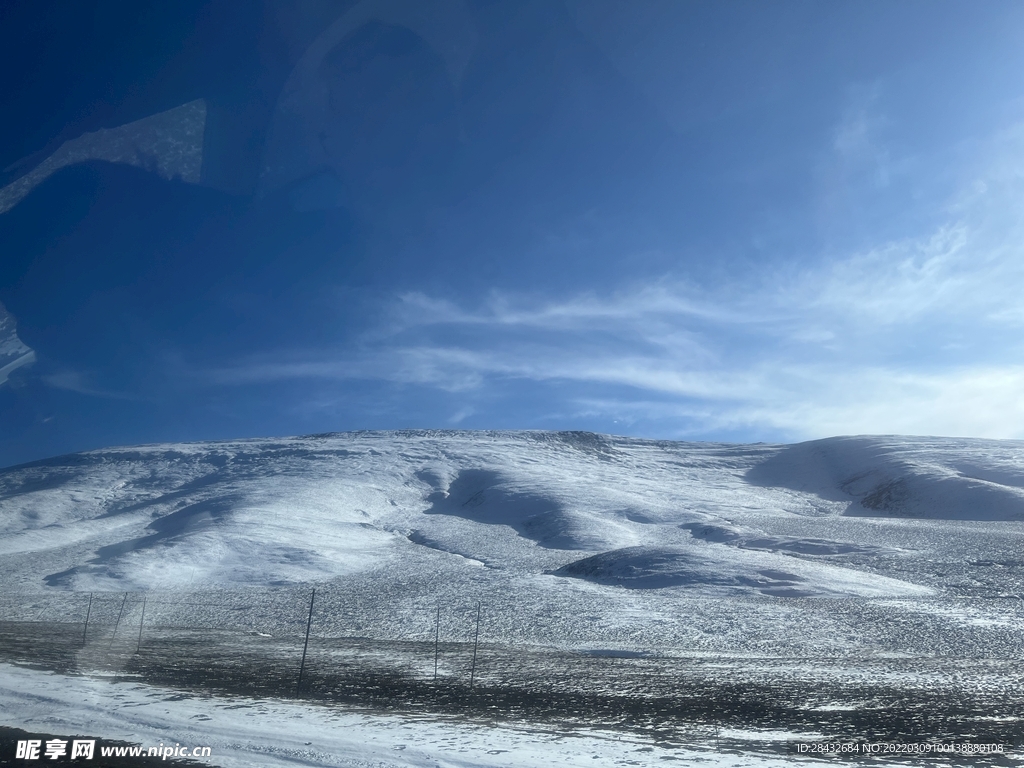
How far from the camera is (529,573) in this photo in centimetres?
3619

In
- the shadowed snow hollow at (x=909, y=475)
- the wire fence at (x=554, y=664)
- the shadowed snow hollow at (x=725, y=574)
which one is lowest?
the wire fence at (x=554, y=664)

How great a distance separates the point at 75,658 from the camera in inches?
653

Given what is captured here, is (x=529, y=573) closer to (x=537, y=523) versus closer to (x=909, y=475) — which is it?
(x=537, y=523)

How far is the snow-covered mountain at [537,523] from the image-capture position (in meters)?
31.8

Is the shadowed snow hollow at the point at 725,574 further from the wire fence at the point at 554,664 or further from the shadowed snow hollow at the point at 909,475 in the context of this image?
the shadowed snow hollow at the point at 909,475

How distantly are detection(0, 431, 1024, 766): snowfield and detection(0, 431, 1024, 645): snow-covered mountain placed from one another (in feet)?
0.97

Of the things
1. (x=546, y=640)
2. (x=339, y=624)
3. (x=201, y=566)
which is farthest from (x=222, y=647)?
(x=201, y=566)

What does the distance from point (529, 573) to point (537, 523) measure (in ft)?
57.9

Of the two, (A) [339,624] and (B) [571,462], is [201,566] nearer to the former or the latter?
(A) [339,624]


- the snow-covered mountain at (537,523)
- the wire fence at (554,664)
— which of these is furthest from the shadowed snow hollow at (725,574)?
the wire fence at (554,664)

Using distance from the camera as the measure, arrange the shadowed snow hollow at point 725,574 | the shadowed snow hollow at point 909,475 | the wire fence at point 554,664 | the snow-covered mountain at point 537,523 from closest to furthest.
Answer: the wire fence at point 554,664 → the shadowed snow hollow at point 725,574 → the snow-covered mountain at point 537,523 → the shadowed snow hollow at point 909,475

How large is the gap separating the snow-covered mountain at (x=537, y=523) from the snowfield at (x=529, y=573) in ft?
0.97

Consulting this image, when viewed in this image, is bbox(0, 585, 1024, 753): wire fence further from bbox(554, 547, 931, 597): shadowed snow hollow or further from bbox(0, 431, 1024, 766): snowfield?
bbox(554, 547, 931, 597): shadowed snow hollow

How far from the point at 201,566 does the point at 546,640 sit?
2547cm
